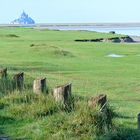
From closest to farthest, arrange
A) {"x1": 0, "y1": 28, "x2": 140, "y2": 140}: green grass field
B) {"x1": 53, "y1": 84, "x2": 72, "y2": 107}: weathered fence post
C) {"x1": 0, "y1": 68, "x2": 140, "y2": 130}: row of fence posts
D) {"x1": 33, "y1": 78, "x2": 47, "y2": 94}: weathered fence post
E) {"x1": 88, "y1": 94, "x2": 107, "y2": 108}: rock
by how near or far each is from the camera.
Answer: {"x1": 0, "y1": 28, "x2": 140, "y2": 140}: green grass field < {"x1": 88, "y1": 94, "x2": 107, "y2": 108}: rock < {"x1": 0, "y1": 68, "x2": 140, "y2": 130}: row of fence posts < {"x1": 53, "y1": 84, "x2": 72, "y2": 107}: weathered fence post < {"x1": 33, "y1": 78, "x2": 47, "y2": 94}: weathered fence post

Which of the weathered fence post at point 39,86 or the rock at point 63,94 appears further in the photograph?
the weathered fence post at point 39,86

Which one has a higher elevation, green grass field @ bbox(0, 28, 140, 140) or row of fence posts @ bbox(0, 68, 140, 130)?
row of fence posts @ bbox(0, 68, 140, 130)

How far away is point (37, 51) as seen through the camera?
119 feet

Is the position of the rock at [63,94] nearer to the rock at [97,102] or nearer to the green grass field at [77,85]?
the green grass field at [77,85]

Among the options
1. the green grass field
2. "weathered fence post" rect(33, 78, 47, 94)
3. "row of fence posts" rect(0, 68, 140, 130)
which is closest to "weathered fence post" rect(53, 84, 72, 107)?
"row of fence posts" rect(0, 68, 140, 130)

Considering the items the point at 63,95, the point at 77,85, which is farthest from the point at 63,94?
the point at 77,85

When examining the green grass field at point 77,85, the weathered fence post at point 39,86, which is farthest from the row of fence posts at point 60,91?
the green grass field at point 77,85

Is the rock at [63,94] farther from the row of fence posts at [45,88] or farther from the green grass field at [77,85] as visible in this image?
the green grass field at [77,85]

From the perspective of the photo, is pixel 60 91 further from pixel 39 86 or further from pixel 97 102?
pixel 39 86

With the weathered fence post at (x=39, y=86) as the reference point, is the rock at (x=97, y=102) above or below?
above

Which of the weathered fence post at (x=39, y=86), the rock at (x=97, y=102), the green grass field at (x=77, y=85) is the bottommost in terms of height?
the green grass field at (x=77, y=85)

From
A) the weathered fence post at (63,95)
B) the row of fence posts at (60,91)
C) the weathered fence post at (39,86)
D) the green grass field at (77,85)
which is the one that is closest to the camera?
the green grass field at (77,85)

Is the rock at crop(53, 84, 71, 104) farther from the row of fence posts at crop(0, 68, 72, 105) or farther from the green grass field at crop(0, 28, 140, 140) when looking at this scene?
the green grass field at crop(0, 28, 140, 140)

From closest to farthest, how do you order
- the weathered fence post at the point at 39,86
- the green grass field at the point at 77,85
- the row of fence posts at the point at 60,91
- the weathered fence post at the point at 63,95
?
the green grass field at the point at 77,85 → the row of fence posts at the point at 60,91 → the weathered fence post at the point at 63,95 → the weathered fence post at the point at 39,86
